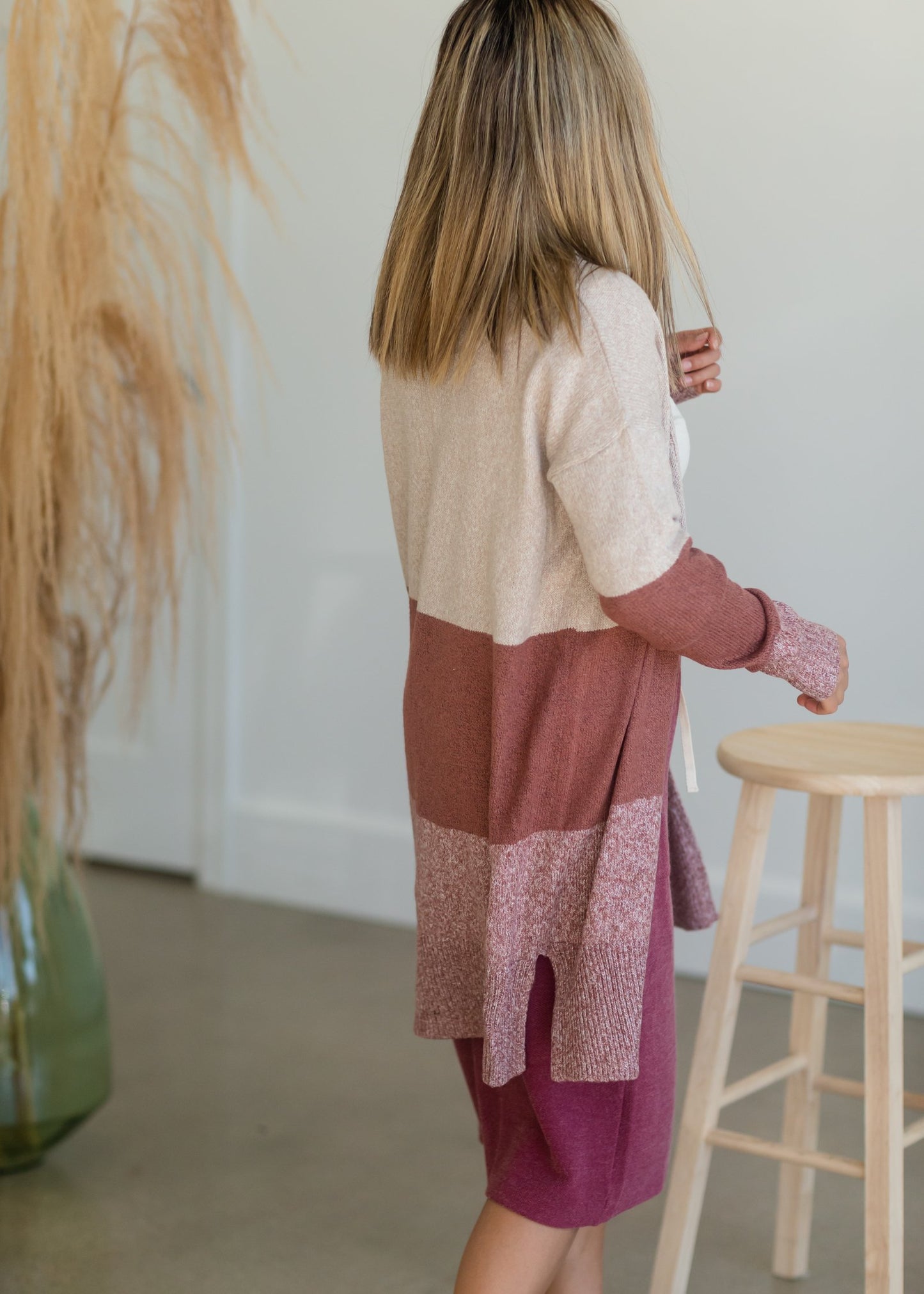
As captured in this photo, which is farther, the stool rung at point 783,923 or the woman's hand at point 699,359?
the stool rung at point 783,923

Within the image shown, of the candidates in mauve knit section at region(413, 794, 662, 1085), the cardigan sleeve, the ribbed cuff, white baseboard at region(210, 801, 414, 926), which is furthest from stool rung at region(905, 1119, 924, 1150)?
white baseboard at region(210, 801, 414, 926)

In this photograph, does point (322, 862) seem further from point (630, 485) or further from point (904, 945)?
point (630, 485)

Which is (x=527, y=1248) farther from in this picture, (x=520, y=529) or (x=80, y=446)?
(x=80, y=446)

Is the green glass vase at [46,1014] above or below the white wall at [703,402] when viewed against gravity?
below

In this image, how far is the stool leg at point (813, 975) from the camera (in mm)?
1602

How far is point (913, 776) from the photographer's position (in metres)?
1.32

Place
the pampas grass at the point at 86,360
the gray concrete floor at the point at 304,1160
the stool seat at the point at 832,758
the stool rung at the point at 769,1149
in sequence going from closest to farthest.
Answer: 1. the stool seat at the point at 832,758
2. the stool rung at the point at 769,1149
3. the pampas grass at the point at 86,360
4. the gray concrete floor at the point at 304,1160

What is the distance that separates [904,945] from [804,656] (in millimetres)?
479

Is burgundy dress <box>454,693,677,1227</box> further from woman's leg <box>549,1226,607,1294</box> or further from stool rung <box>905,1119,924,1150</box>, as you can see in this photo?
stool rung <box>905,1119,924,1150</box>

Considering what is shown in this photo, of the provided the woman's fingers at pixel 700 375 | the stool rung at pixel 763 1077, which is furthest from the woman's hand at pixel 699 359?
the stool rung at pixel 763 1077

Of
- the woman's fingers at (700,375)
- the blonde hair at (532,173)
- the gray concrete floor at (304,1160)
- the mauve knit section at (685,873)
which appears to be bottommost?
the gray concrete floor at (304,1160)

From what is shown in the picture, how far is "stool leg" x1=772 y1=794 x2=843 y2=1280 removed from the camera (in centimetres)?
160

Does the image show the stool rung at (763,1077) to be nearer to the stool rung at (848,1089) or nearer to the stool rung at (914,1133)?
the stool rung at (848,1089)

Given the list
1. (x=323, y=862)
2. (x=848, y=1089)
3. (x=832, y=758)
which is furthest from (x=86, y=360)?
(x=323, y=862)
